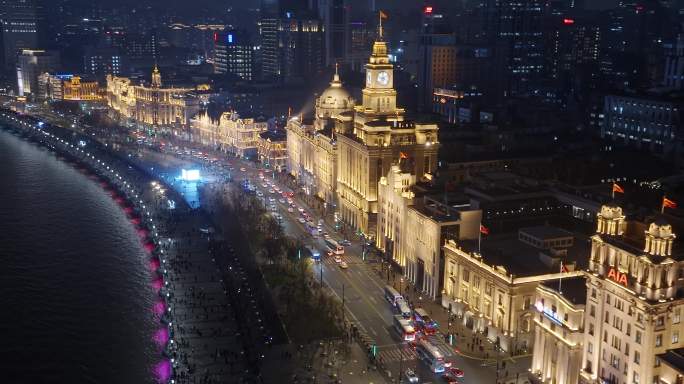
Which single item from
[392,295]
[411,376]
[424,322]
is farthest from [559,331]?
[392,295]

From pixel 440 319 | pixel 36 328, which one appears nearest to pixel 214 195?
pixel 36 328

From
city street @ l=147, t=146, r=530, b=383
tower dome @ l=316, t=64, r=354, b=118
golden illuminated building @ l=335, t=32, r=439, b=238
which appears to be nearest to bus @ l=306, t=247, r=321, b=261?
city street @ l=147, t=146, r=530, b=383

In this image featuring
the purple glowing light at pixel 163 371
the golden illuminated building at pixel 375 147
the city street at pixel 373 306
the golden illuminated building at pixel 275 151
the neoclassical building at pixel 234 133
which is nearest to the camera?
the city street at pixel 373 306

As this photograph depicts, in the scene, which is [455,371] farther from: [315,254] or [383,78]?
[383,78]

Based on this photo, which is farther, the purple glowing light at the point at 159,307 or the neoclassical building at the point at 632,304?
the purple glowing light at the point at 159,307

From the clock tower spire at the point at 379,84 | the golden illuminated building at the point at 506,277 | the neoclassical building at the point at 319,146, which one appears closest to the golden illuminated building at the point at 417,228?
the golden illuminated building at the point at 506,277

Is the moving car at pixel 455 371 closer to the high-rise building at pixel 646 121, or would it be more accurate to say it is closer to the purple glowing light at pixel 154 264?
the purple glowing light at pixel 154 264
